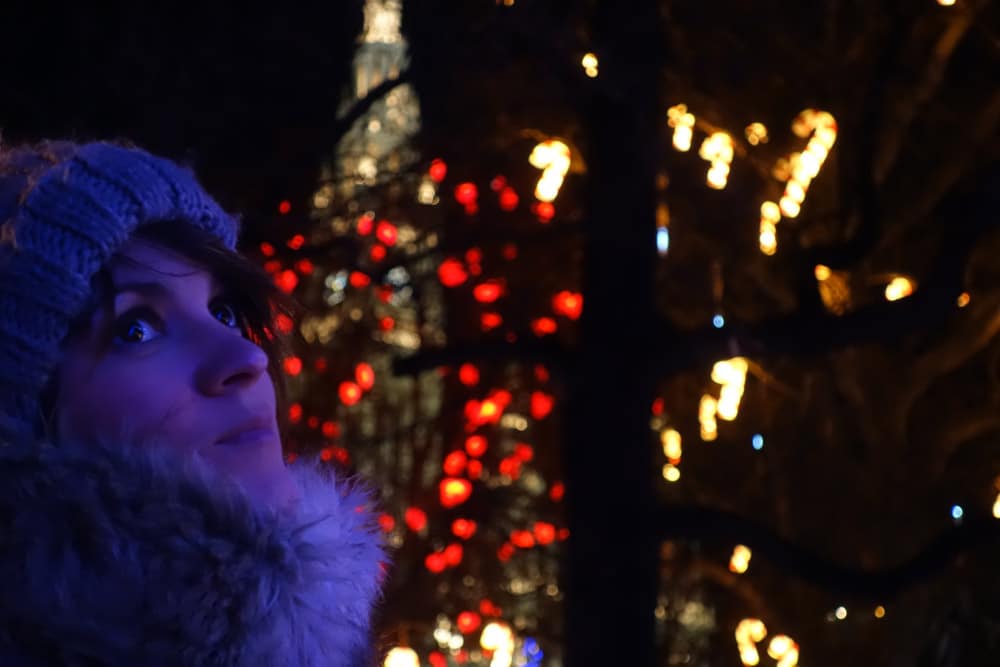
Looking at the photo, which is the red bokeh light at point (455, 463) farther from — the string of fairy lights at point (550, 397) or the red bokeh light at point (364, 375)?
the red bokeh light at point (364, 375)

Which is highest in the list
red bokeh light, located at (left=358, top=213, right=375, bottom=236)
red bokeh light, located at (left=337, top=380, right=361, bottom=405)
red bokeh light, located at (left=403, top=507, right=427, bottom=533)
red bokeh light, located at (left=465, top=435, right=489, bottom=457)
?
red bokeh light, located at (left=358, top=213, right=375, bottom=236)

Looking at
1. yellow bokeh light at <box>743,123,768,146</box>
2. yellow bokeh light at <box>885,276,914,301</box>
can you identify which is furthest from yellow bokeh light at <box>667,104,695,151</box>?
yellow bokeh light at <box>885,276,914,301</box>

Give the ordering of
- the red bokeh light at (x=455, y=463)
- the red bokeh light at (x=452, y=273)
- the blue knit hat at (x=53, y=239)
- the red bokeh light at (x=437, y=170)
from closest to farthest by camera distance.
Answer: the blue knit hat at (x=53, y=239) < the red bokeh light at (x=437, y=170) < the red bokeh light at (x=452, y=273) < the red bokeh light at (x=455, y=463)

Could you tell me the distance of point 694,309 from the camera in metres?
6.29

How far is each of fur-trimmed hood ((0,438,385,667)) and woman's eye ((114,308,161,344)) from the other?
0.57 feet

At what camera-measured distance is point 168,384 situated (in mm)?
1363

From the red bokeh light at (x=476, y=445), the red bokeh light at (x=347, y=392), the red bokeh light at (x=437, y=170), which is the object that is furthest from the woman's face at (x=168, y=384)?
the red bokeh light at (x=476, y=445)

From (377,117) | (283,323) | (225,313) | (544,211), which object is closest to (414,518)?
(544,211)

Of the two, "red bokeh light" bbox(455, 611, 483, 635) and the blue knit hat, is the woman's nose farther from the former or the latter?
"red bokeh light" bbox(455, 611, 483, 635)

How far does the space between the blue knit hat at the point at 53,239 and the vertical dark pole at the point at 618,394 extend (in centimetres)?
267

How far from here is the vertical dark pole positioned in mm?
3998

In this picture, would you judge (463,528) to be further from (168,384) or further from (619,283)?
(168,384)

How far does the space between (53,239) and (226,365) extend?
234mm

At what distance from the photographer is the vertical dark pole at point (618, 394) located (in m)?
4.00
